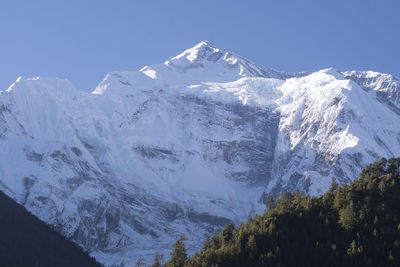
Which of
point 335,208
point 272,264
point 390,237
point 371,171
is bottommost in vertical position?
point 272,264

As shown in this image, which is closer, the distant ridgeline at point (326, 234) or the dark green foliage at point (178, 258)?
the distant ridgeline at point (326, 234)

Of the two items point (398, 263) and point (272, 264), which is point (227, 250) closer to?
point (272, 264)

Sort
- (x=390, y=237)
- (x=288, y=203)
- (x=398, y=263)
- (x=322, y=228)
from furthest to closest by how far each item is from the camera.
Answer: (x=288, y=203), (x=322, y=228), (x=390, y=237), (x=398, y=263)

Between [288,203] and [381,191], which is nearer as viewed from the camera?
[381,191]

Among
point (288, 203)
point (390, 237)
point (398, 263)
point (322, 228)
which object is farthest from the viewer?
point (288, 203)

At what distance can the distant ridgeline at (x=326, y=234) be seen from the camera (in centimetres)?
11975

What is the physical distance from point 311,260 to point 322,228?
38.3 feet

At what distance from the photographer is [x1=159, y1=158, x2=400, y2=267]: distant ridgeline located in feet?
393

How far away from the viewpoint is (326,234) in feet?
418

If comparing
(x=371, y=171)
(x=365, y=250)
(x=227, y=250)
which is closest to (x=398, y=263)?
(x=365, y=250)

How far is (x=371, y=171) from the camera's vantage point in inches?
6225

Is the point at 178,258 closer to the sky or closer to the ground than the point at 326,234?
closer to the ground

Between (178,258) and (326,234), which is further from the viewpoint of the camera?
(178,258)

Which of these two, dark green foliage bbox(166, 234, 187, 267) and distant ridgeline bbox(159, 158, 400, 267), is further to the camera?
dark green foliage bbox(166, 234, 187, 267)
